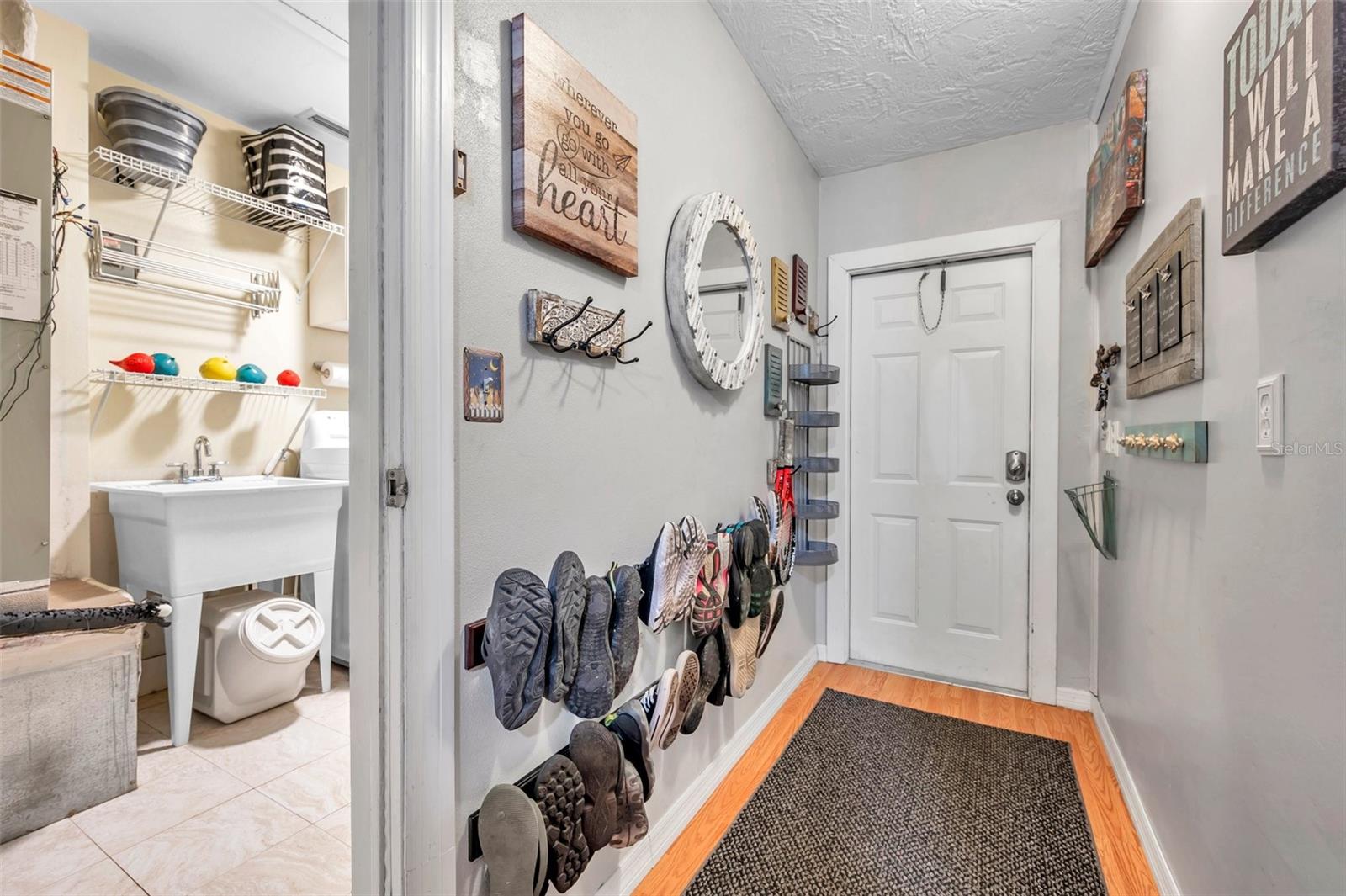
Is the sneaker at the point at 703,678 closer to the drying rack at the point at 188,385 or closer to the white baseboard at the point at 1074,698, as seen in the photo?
the white baseboard at the point at 1074,698

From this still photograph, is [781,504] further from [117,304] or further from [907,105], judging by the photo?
[117,304]

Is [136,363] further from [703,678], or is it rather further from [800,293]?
[800,293]

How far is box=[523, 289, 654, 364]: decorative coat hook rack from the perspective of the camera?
3.49 ft

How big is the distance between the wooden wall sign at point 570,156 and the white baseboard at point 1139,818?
6.29 ft

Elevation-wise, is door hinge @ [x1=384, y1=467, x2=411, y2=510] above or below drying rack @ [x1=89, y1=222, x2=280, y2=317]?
below

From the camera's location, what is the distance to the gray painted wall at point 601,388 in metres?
0.98

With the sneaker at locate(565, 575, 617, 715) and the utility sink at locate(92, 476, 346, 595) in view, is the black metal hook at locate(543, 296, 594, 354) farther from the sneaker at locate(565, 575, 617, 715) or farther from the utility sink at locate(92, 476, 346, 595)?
the utility sink at locate(92, 476, 346, 595)

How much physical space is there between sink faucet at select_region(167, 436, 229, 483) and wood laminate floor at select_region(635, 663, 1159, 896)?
7.62 ft

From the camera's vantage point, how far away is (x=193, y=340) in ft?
8.06

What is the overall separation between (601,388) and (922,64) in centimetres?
174

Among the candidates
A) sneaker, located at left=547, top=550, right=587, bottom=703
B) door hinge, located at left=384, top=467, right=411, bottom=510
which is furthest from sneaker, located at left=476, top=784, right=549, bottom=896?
door hinge, located at left=384, top=467, right=411, bottom=510

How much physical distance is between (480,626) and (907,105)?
2415 mm

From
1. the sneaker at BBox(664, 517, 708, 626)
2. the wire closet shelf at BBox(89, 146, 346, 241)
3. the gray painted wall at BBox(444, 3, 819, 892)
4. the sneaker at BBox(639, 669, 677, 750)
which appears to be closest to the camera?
the gray painted wall at BBox(444, 3, 819, 892)

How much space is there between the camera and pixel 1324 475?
2.58 ft
